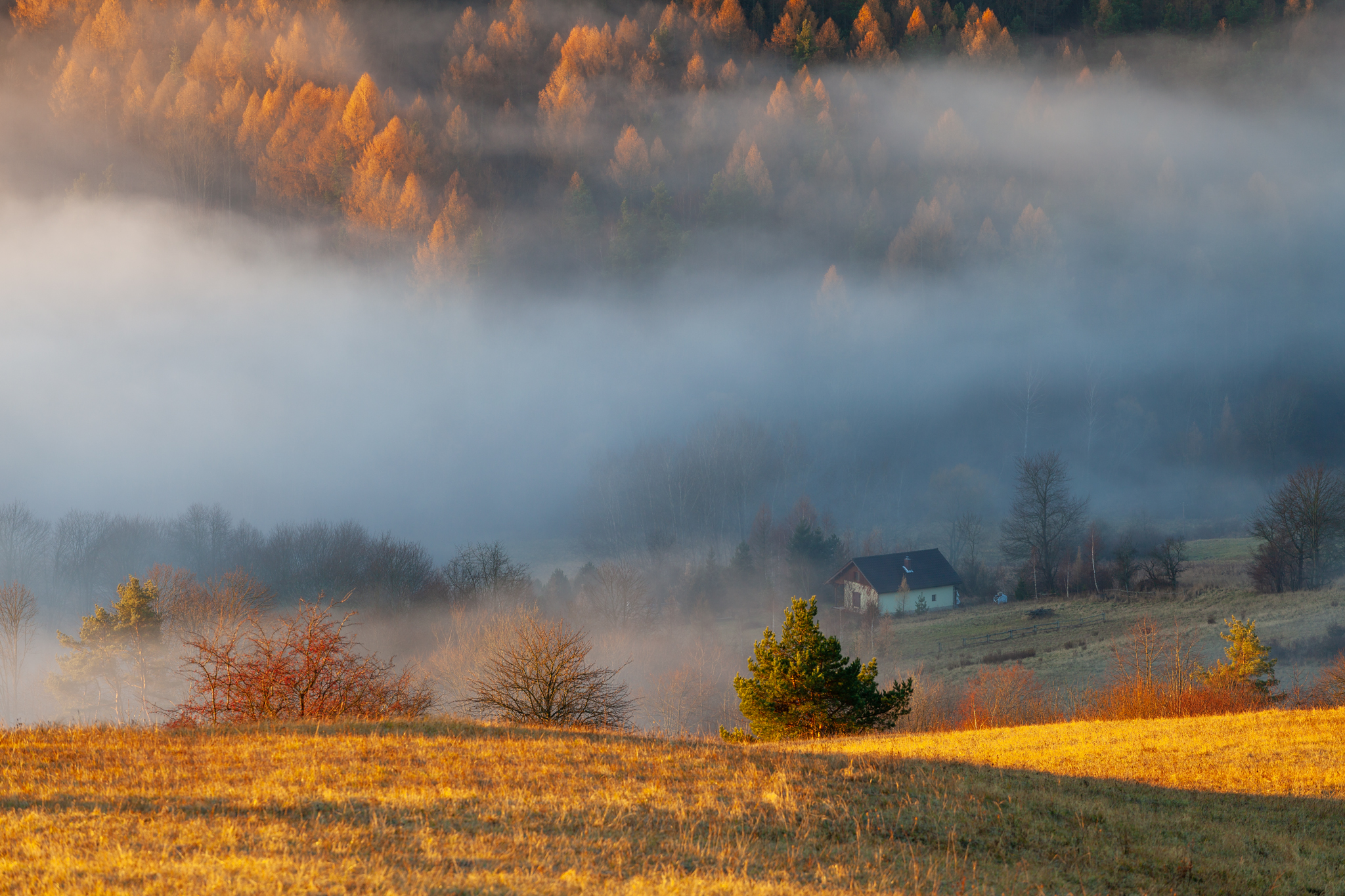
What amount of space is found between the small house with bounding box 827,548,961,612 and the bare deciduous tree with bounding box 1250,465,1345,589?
30.8 meters

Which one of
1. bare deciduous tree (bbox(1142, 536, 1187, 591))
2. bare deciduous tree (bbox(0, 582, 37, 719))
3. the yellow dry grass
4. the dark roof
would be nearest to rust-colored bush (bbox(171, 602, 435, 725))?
the yellow dry grass

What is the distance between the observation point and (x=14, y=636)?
68875 millimetres

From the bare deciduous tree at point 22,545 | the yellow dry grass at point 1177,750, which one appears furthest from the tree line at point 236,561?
the yellow dry grass at point 1177,750

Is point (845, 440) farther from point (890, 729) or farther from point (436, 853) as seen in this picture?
point (436, 853)

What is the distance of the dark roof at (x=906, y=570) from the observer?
92750 millimetres

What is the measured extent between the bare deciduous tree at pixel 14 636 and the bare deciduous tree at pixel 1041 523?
326 ft

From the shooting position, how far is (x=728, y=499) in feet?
413

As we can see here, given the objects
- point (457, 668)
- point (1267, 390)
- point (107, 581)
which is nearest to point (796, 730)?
point (457, 668)

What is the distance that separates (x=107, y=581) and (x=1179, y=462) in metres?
170

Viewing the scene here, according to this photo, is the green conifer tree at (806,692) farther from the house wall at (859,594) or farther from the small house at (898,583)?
the house wall at (859,594)

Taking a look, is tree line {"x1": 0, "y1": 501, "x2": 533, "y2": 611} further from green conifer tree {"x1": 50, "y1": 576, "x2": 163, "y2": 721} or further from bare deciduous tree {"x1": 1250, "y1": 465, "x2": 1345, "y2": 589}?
bare deciduous tree {"x1": 1250, "y1": 465, "x2": 1345, "y2": 589}

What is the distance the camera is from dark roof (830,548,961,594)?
92750 millimetres

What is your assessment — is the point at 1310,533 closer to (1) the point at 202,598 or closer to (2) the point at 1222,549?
(2) the point at 1222,549

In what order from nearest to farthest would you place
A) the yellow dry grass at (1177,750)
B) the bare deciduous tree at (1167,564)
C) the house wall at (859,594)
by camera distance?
the yellow dry grass at (1177,750)
the bare deciduous tree at (1167,564)
the house wall at (859,594)
